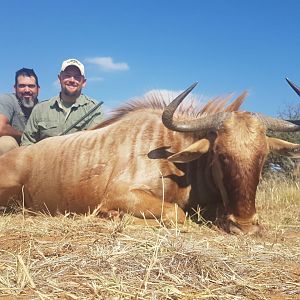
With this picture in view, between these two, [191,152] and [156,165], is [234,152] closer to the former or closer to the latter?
[191,152]

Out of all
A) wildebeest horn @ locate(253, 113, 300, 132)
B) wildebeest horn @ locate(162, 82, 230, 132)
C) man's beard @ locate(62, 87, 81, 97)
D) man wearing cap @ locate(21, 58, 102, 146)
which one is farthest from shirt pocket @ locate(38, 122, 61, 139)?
wildebeest horn @ locate(253, 113, 300, 132)

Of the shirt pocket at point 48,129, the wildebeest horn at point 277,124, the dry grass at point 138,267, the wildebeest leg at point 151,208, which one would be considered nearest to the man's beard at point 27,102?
the shirt pocket at point 48,129

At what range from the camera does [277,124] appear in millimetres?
5219

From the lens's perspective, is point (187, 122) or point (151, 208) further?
point (187, 122)

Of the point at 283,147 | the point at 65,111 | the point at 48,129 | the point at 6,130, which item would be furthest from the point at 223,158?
the point at 6,130

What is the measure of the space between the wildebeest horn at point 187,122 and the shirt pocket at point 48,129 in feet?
10.2

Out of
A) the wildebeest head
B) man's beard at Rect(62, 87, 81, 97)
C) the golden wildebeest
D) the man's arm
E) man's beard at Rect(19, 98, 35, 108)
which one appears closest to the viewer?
the wildebeest head

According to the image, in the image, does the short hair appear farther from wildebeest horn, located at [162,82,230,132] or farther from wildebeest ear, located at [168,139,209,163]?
wildebeest ear, located at [168,139,209,163]

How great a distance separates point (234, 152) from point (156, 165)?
964mm

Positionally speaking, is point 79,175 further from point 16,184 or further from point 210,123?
point 210,123

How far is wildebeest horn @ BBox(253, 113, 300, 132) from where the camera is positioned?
16.6 ft

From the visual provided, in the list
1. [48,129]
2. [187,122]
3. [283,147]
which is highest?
[187,122]

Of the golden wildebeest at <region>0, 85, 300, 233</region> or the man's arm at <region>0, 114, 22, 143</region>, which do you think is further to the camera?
the man's arm at <region>0, 114, 22, 143</region>

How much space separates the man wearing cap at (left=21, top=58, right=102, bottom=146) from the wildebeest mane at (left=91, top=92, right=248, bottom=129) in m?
1.74
